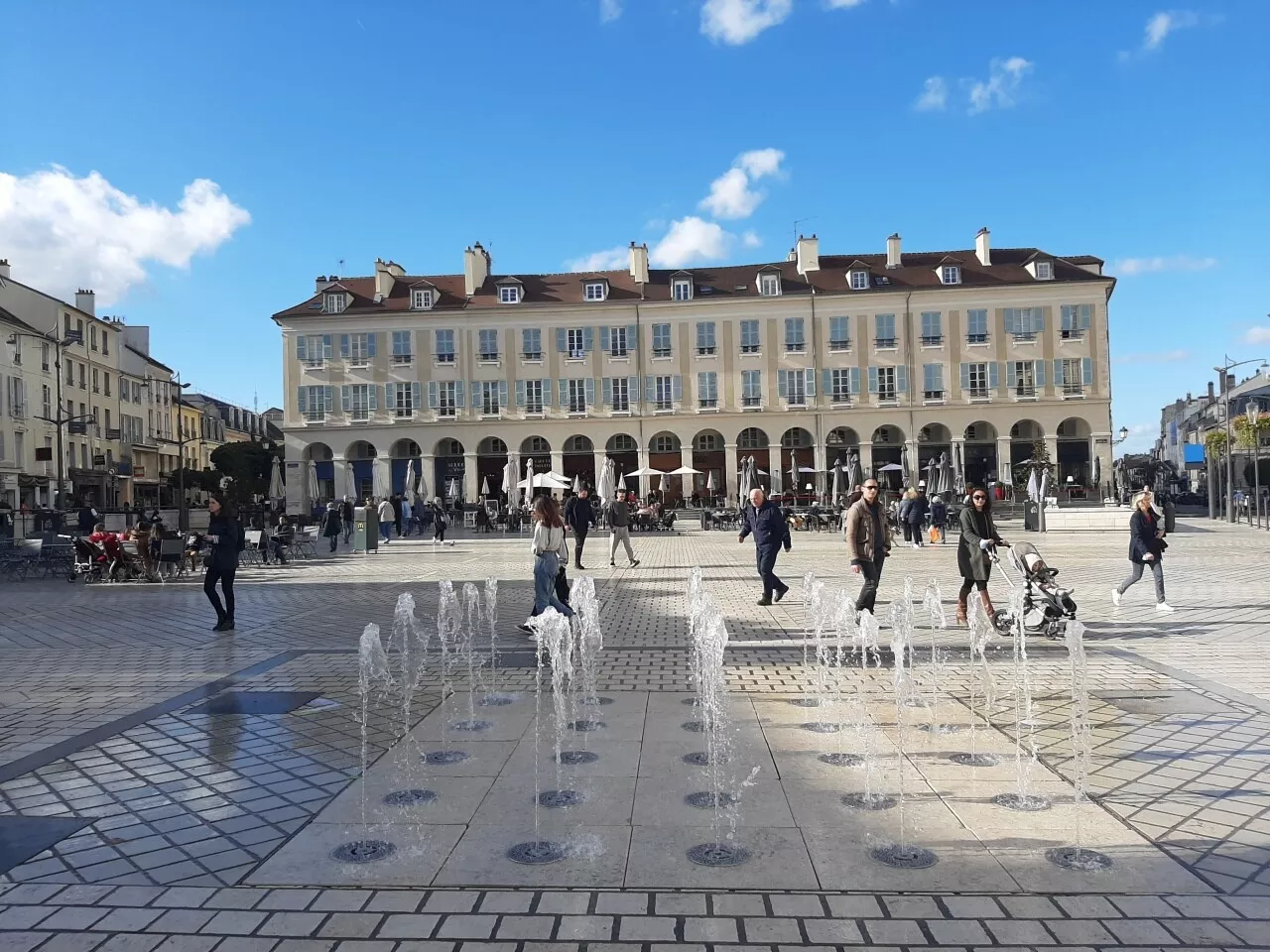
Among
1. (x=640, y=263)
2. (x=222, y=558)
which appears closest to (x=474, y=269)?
(x=640, y=263)

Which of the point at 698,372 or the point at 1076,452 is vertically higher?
the point at 698,372

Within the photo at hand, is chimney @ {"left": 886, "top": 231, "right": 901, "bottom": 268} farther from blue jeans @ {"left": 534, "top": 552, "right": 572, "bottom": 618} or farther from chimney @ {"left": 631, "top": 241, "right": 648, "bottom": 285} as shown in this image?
blue jeans @ {"left": 534, "top": 552, "right": 572, "bottom": 618}

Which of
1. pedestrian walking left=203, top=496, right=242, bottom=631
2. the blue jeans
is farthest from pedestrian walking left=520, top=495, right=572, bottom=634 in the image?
pedestrian walking left=203, top=496, right=242, bottom=631

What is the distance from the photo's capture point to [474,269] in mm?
56094

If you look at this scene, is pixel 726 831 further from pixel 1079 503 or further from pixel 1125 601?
pixel 1079 503

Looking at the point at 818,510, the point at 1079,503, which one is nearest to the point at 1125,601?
the point at 818,510

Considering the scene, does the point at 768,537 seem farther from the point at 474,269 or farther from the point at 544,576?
the point at 474,269

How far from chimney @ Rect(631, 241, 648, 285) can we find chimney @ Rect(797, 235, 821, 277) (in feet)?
31.5

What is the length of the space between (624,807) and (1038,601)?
720 cm

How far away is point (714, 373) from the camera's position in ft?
177

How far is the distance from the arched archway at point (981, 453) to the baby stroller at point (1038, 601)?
4453 centimetres

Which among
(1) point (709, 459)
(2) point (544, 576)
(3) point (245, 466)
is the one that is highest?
(3) point (245, 466)

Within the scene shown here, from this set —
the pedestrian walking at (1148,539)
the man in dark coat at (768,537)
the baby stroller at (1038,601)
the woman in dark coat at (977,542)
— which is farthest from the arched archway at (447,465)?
the baby stroller at (1038,601)

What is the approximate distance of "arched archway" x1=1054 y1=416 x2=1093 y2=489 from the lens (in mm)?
52062
